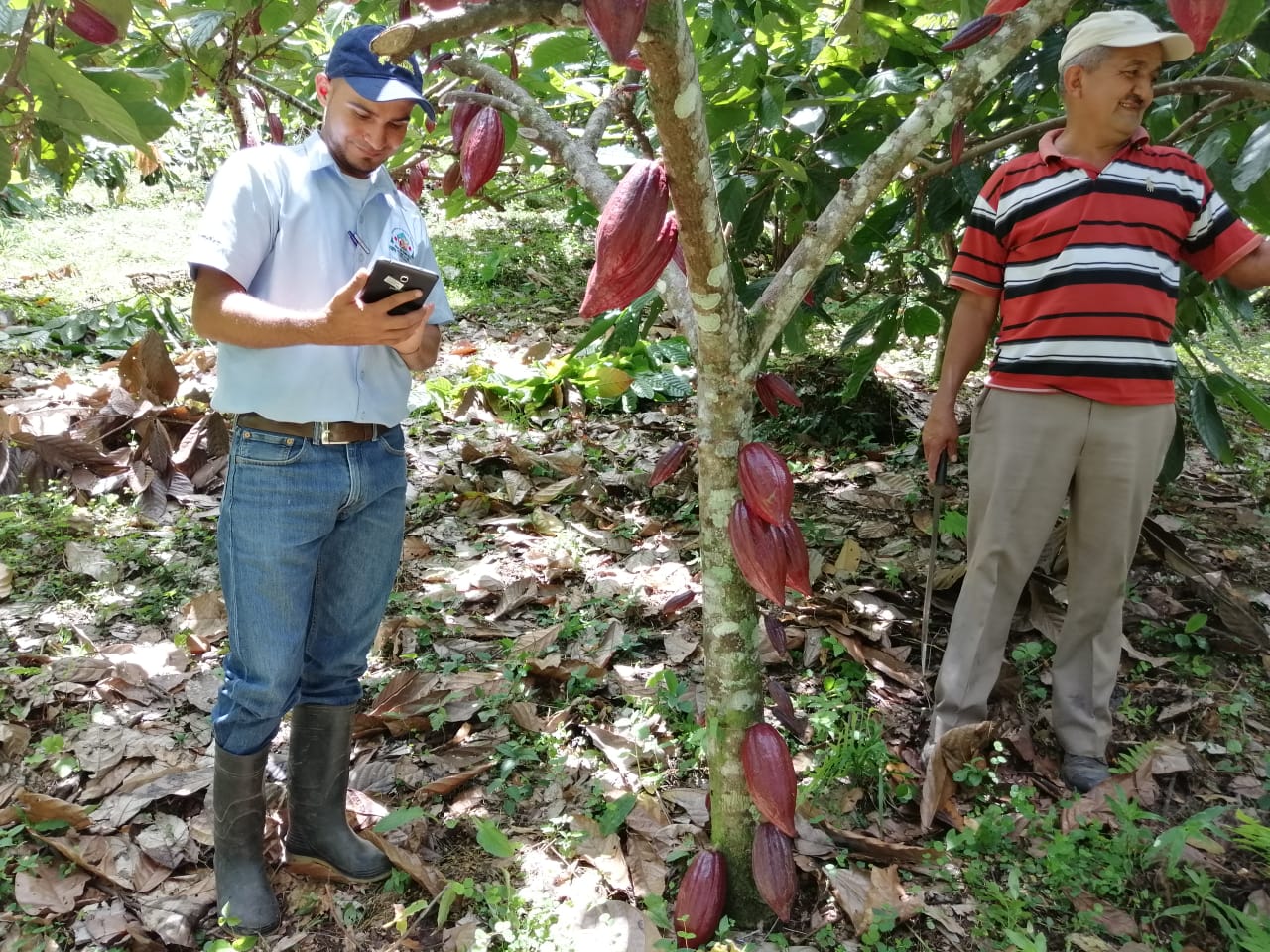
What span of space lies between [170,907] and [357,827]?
32 centimetres

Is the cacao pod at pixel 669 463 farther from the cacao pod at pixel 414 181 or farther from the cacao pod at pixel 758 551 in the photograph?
the cacao pod at pixel 414 181

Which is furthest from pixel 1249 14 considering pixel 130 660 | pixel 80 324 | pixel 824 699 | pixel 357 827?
pixel 80 324

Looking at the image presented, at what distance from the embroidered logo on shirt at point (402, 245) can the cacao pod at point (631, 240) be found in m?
0.65

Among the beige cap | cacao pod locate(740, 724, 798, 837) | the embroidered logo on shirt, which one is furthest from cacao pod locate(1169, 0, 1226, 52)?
the embroidered logo on shirt

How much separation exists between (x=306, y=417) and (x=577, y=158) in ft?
1.81

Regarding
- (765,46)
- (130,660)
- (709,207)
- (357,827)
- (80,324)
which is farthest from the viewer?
(80,324)

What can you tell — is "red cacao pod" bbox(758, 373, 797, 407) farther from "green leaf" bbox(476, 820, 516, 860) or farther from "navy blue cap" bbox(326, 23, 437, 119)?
"green leaf" bbox(476, 820, 516, 860)

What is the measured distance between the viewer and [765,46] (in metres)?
1.88

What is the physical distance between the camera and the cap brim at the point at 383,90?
127cm

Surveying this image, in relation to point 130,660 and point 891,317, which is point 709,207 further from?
point 130,660

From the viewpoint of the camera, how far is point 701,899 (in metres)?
1.32

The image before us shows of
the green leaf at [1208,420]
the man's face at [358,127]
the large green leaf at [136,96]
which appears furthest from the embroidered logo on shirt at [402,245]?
the green leaf at [1208,420]

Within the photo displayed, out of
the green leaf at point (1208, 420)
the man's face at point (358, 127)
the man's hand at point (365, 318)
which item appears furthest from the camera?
the green leaf at point (1208, 420)

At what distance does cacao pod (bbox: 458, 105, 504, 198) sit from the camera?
1307 millimetres
